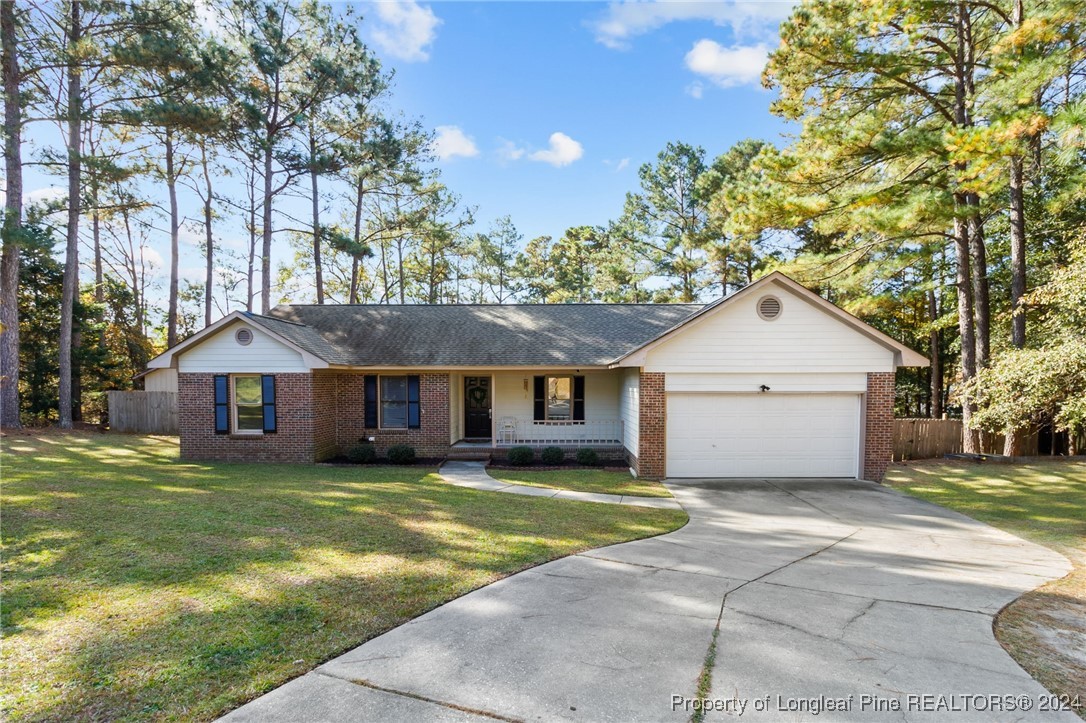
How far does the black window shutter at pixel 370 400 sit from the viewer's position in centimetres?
1405

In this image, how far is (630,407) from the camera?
1261 centimetres

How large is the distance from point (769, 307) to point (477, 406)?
30.0 feet

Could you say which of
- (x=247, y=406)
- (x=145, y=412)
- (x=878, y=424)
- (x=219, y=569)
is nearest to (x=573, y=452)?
(x=878, y=424)

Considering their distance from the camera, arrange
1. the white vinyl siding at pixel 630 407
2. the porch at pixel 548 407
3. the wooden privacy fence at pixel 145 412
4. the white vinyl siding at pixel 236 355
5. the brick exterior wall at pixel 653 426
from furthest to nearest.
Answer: the wooden privacy fence at pixel 145 412
the porch at pixel 548 407
the white vinyl siding at pixel 236 355
the white vinyl siding at pixel 630 407
the brick exterior wall at pixel 653 426

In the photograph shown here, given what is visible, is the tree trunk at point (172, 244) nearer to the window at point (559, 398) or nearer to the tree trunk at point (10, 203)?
the tree trunk at point (10, 203)

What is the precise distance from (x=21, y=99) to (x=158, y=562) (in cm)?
2030

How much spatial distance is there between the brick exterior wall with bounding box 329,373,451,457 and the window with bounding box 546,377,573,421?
124 inches

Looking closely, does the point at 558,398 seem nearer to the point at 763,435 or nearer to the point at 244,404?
the point at 763,435

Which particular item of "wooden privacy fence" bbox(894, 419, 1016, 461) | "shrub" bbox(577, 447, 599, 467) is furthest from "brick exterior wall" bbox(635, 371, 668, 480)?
"wooden privacy fence" bbox(894, 419, 1016, 461)

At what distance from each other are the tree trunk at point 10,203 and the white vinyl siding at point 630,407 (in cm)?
1987

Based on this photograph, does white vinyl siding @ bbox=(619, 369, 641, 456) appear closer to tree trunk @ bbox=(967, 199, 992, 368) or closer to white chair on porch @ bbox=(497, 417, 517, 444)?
white chair on porch @ bbox=(497, 417, 517, 444)

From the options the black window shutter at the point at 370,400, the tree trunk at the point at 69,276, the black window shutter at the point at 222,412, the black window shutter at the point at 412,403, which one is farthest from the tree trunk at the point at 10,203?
the black window shutter at the point at 412,403

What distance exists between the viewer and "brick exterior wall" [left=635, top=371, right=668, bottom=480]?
35.9 ft

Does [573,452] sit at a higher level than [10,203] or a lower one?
lower
